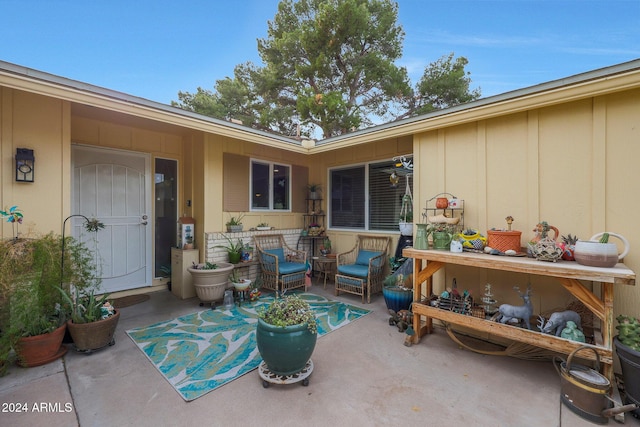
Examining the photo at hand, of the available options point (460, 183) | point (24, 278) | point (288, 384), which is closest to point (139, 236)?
point (24, 278)

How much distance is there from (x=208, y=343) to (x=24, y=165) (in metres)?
2.62

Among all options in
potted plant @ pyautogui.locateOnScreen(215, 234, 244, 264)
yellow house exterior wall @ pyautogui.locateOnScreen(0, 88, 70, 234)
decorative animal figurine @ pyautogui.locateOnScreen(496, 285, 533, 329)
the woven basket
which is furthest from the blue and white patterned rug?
the woven basket

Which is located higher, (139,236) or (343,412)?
(139,236)

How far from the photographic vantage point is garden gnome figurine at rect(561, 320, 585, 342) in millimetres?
1972

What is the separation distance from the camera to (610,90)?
212 centimetres

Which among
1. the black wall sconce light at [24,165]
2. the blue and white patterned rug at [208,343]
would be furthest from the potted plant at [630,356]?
the black wall sconce light at [24,165]

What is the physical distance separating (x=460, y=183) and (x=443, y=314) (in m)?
1.53

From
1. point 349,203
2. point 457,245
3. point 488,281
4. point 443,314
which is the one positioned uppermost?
point 349,203

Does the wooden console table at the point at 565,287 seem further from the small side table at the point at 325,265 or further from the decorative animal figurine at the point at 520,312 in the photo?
the small side table at the point at 325,265

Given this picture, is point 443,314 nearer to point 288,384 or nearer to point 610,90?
point 288,384

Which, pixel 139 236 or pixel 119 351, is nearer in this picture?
pixel 119 351

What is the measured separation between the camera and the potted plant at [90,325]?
2463mm

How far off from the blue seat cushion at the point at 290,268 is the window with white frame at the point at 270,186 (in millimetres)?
1274

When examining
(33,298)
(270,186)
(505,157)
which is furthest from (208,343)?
(505,157)
